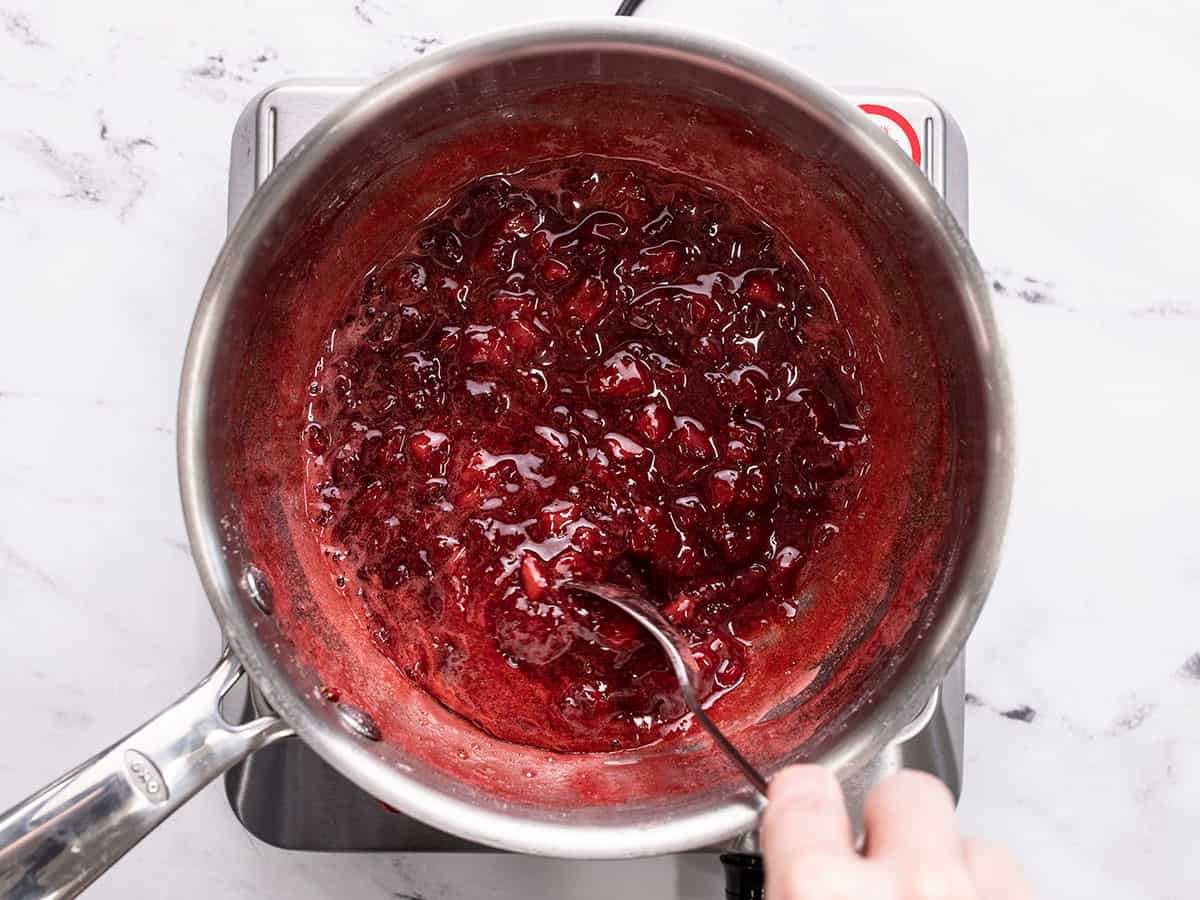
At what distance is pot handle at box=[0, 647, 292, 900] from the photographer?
2.94 ft

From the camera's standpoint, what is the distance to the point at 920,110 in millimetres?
1262

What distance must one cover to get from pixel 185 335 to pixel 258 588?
55 cm

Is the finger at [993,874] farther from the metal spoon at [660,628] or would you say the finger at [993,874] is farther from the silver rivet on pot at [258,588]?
the silver rivet on pot at [258,588]

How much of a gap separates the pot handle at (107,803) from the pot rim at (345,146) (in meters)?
0.07

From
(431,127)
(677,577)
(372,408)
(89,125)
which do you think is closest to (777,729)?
(677,577)

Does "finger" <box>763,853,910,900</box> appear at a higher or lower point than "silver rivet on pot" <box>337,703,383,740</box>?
higher

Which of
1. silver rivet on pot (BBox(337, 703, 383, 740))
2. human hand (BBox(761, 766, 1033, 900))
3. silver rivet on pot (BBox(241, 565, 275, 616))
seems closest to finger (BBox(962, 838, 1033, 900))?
human hand (BBox(761, 766, 1033, 900))

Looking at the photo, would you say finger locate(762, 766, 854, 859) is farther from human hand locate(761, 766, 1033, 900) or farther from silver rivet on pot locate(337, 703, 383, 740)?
silver rivet on pot locate(337, 703, 383, 740)

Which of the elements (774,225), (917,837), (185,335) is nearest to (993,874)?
(917,837)

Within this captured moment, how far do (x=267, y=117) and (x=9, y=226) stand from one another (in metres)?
0.50

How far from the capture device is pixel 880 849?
84 cm

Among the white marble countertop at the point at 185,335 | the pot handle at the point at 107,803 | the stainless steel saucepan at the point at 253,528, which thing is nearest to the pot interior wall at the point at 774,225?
the stainless steel saucepan at the point at 253,528

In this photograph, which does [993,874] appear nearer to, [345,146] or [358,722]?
[358,722]

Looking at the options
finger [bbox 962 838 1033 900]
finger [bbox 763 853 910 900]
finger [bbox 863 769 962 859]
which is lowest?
finger [bbox 962 838 1033 900]
